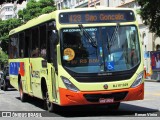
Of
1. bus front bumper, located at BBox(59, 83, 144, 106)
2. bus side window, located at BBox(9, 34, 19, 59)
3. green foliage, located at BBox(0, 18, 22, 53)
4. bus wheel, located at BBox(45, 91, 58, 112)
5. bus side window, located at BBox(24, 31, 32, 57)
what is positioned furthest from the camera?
green foliage, located at BBox(0, 18, 22, 53)

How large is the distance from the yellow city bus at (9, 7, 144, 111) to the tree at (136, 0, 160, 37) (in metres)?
24.3

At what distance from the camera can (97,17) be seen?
13.1 metres

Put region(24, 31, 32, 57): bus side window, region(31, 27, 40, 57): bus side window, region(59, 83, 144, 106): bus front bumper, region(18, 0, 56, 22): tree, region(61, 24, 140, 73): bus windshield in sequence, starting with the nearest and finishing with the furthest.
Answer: region(59, 83, 144, 106): bus front bumper
region(61, 24, 140, 73): bus windshield
region(31, 27, 40, 57): bus side window
region(24, 31, 32, 57): bus side window
region(18, 0, 56, 22): tree

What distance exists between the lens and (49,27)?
1374 cm

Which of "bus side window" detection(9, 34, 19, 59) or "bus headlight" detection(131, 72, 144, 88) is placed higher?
"bus side window" detection(9, 34, 19, 59)

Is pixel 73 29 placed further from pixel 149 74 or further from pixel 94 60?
pixel 149 74

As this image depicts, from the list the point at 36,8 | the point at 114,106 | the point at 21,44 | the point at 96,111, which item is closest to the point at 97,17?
the point at 96,111

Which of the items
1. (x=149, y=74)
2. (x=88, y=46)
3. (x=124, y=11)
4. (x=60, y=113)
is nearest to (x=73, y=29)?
(x=88, y=46)

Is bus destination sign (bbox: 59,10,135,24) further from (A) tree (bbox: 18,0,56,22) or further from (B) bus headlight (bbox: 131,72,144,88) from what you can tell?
(A) tree (bbox: 18,0,56,22)

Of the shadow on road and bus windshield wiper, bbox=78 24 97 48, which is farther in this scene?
the shadow on road

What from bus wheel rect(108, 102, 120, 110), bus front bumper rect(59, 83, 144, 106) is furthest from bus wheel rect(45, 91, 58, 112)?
bus wheel rect(108, 102, 120, 110)

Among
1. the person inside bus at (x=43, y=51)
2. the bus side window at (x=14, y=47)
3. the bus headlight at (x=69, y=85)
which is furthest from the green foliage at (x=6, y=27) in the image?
the bus headlight at (x=69, y=85)

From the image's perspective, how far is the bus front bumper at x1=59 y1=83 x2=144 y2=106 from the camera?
12.3 metres

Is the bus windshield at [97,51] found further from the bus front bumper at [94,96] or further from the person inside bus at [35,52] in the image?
the person inside bus at [35,52]
